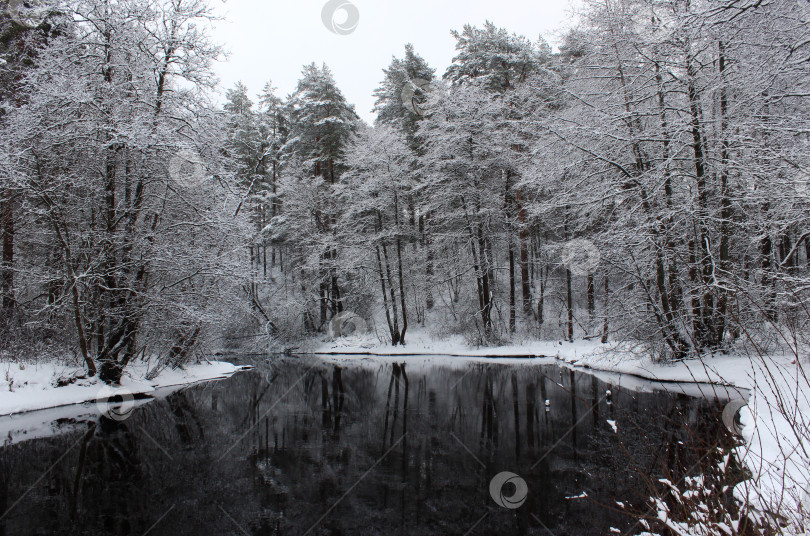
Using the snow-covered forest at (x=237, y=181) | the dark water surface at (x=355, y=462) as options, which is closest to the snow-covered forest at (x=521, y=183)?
the snow-covered forest at (x=237, y=181)

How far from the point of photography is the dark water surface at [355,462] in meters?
5.37

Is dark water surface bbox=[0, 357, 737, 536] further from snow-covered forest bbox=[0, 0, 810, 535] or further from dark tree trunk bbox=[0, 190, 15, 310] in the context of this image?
dark tree trunk bbox=[0, 190, 15, 310]

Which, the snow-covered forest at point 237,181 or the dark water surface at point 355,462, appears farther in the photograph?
the snow-covered forest at point 237,181

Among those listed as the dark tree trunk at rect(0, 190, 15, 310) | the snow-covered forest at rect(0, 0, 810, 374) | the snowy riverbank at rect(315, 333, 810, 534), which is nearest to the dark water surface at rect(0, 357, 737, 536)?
the snowy riverbank at rect(315, 333, 810, 534)

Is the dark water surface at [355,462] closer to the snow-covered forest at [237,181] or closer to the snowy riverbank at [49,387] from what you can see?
the snowy riverbank at [49,387]

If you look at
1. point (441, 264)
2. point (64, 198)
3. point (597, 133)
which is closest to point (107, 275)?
point (64, 198)

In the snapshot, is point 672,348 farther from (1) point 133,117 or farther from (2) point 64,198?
(2) point 64,198

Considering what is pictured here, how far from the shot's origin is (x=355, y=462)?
7402 mm

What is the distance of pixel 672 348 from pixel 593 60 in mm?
8453

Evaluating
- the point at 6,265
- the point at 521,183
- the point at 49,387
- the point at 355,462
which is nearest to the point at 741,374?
the point at 521,183

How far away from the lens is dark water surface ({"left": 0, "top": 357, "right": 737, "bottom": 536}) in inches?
211

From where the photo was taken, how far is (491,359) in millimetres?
19938

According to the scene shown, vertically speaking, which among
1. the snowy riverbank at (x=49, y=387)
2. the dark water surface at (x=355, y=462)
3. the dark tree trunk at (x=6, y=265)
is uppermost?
the dark tree trunk at (x=6, y=265)

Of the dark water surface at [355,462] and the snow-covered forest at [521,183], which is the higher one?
the snow-covered forest at [521,183]
